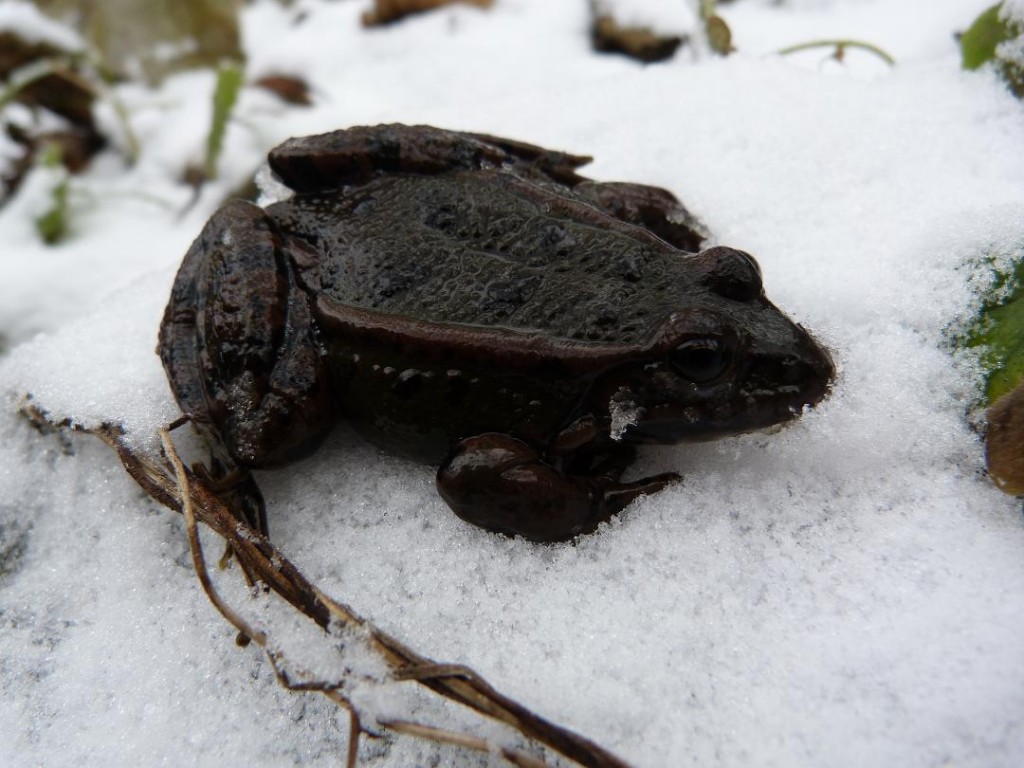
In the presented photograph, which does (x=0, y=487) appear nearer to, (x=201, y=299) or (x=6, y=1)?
(x=201, y=299)

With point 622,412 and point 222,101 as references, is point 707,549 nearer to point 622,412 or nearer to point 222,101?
point 622,412

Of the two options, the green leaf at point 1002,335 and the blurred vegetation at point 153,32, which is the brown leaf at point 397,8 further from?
the green leaf at point 1002,335

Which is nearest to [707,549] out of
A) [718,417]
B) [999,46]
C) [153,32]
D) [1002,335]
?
[718,417]

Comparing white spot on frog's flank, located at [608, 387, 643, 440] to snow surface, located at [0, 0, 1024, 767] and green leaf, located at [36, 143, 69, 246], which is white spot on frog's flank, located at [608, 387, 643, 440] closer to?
snow surface, located at [0, 0, 1024, 767]

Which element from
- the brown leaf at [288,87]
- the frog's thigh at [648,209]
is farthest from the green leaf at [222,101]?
the frog's thigh at [648,209]

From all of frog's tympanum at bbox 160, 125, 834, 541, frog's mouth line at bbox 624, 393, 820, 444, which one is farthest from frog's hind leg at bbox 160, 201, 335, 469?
frog's mouth line at bbox 624, 393, 820, 444

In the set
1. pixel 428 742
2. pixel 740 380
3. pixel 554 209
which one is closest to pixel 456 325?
pixel 554 209

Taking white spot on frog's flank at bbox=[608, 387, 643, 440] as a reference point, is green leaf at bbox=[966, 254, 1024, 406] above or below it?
above
